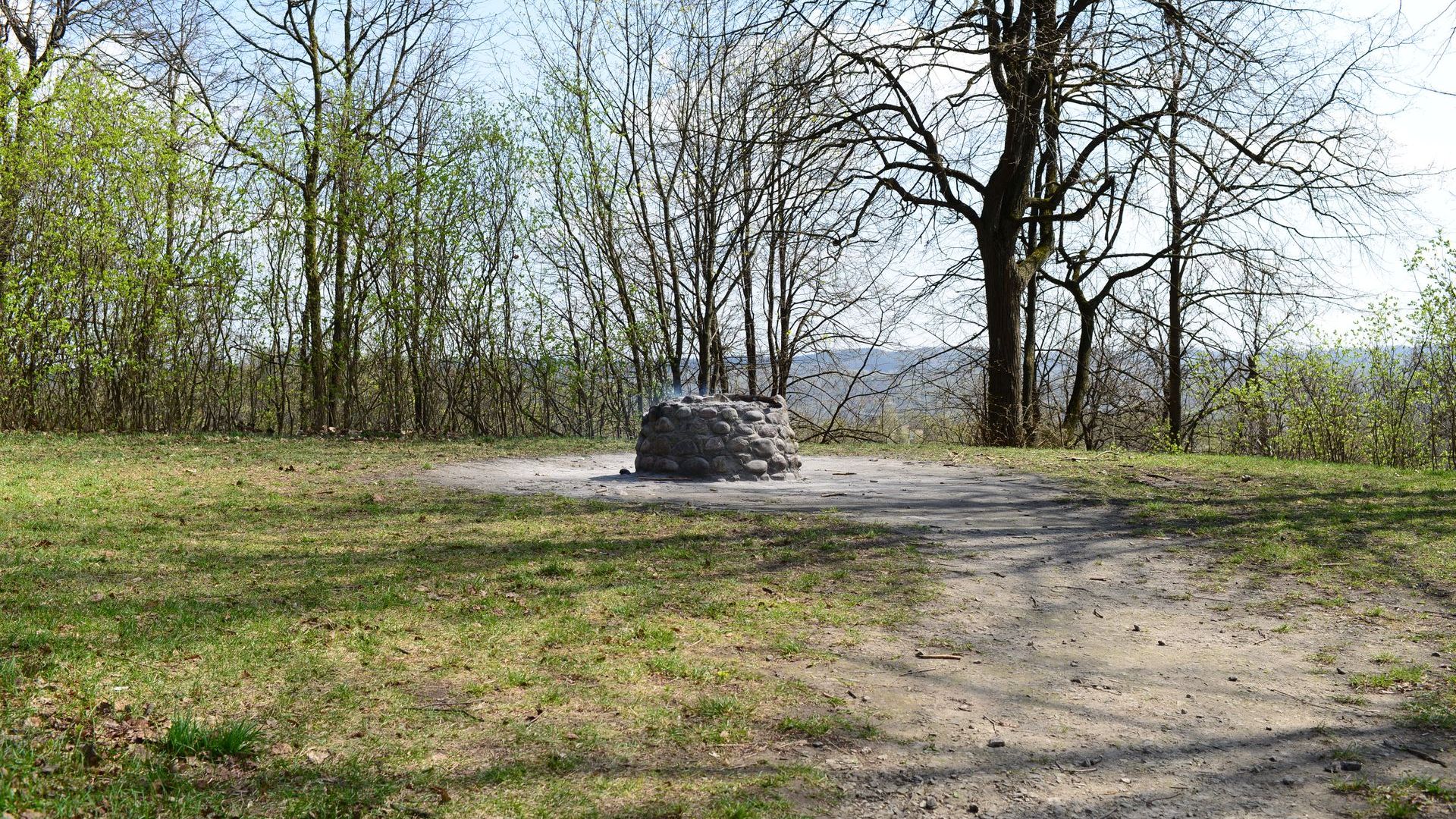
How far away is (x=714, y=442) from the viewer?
31.0 ft

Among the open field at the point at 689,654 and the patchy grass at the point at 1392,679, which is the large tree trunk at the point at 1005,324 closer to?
the open field at the point at 689,654

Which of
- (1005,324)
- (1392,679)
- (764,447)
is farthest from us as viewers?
(1005,324)

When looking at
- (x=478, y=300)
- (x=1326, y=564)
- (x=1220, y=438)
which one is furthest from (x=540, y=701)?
(x=1220, y=438)

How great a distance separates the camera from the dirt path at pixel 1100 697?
287cm

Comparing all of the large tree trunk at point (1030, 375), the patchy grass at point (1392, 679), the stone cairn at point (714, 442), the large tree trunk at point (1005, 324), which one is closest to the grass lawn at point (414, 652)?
the patchy grass at point (1392, 679)

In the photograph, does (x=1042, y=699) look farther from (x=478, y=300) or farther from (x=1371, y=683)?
(x=478, y=300)

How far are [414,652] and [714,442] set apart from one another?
5.70 m

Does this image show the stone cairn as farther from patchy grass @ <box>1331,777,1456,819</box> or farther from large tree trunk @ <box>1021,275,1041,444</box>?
patchy grass @ <box>1331,777,1456,819</box>

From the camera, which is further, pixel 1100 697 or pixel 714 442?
pixel 714 442

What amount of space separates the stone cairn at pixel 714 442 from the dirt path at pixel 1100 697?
3.21 m

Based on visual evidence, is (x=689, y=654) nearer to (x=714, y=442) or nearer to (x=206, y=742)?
(x=206, y=742)

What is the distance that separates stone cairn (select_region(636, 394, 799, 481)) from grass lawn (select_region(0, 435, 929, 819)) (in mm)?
2123

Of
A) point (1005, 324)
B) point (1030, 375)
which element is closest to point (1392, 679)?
point (1005, 324)

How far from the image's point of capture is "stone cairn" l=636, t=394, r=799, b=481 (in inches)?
371
